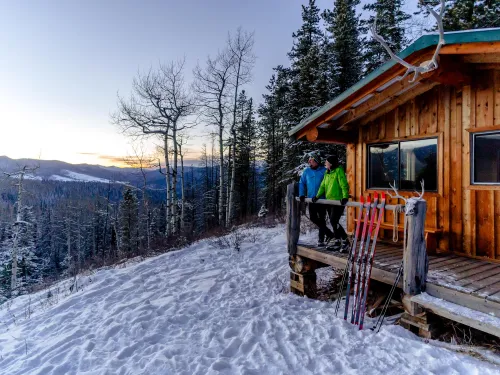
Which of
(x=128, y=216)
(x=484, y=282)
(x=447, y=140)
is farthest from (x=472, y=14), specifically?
(x=128, y=216)

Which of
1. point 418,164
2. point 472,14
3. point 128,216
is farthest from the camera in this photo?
point 128,216

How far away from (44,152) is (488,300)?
1079 inches

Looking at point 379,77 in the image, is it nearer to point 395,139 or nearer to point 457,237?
point 395,139

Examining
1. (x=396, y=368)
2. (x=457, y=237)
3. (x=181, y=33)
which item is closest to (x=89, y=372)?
(x=396, y=368)

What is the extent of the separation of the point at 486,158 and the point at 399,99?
2.04 m

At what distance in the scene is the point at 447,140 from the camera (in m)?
5.18

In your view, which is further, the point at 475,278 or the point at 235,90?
the point at 235,90

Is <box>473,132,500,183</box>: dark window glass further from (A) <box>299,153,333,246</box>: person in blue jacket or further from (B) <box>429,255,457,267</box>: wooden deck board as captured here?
(A) <box>299,153,333,246</box>: person in blue jacket

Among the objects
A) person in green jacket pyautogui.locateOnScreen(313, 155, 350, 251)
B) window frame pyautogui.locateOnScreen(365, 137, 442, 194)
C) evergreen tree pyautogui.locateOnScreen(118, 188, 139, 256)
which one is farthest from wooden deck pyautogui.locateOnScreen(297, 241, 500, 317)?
evergreen tree pyautogui.locateOnScreen(118, 188, 139, 256)

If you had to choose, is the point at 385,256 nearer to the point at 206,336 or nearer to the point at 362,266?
the point at 362,266

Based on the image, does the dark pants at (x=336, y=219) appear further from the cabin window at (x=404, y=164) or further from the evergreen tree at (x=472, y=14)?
the evergreen tree at (x=472, y=14)

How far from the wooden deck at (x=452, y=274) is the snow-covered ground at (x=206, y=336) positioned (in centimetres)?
62

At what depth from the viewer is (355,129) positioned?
691 cm

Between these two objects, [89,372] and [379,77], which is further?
[379,77]
